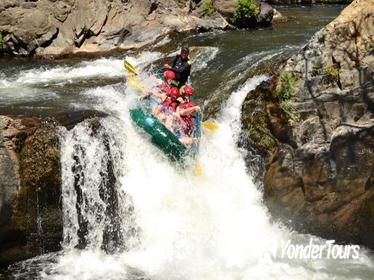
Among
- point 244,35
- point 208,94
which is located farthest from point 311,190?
point 244,35

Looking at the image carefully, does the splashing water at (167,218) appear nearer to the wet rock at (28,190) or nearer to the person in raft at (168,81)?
the wet rock at (28,190)

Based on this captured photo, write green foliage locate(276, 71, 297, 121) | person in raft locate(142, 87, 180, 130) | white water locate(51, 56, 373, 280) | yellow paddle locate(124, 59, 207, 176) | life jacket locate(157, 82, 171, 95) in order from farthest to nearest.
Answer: life jacket locate(157, 82, 171, 95), person in raft locate(142, 87, 180, 130), yellow paddle locate(124, 59, 207, 176), green foliage locate(276, 71, 297, 121), white water locate(51, 56, 373, 280)

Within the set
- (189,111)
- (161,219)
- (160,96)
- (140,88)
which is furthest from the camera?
(140,88)

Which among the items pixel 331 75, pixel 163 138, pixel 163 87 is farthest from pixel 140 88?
pixel 331 75

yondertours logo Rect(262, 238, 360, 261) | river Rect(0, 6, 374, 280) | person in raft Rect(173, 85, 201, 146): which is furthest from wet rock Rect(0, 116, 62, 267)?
yondertours logo Rect(262, 238, 360, 261)

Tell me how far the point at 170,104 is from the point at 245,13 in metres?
10.2

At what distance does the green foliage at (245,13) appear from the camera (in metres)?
18.4

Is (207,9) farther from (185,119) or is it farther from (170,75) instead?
(185,119)

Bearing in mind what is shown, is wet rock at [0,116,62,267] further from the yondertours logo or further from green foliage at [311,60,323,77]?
green foliage at [311,60,323,77]

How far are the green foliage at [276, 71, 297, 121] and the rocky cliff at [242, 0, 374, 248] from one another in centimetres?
2

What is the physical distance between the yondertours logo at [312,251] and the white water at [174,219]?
0.11 metres

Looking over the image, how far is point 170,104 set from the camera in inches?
372

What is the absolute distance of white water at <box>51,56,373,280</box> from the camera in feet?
24.6

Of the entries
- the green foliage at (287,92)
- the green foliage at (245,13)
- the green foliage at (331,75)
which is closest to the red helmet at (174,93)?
the green foliage at (287,92)
